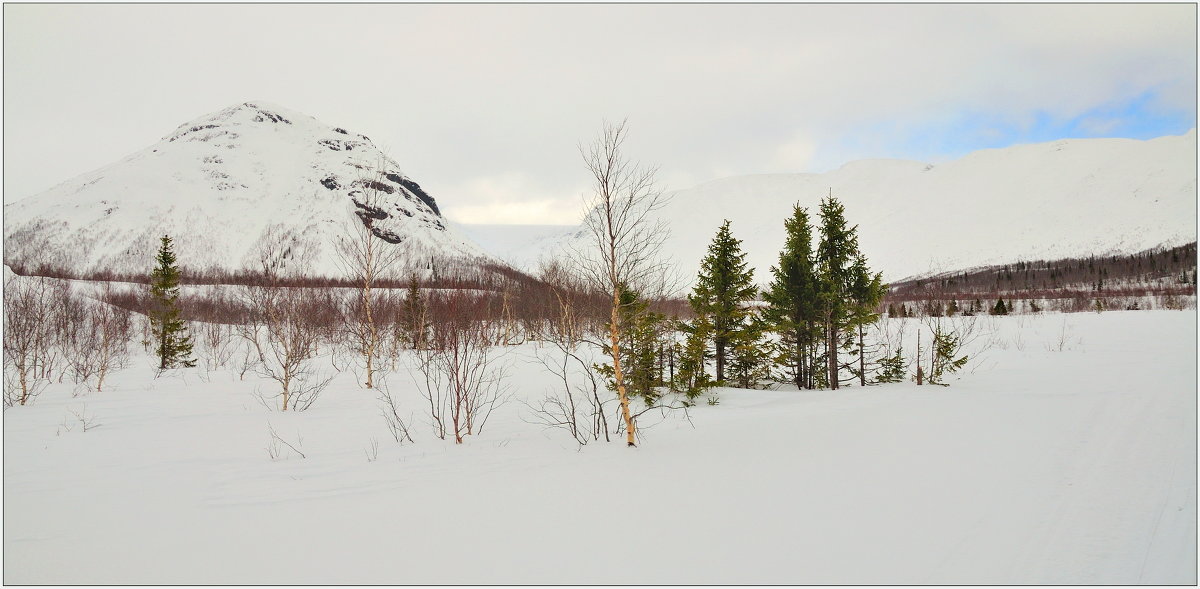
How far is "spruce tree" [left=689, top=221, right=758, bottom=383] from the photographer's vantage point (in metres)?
17.4

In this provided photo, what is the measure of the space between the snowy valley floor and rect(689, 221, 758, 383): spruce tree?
6.41 meters

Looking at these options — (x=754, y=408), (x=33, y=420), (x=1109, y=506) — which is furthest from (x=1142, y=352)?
(x=33, y=420)

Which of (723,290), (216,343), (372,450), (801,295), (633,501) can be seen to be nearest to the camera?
(633,501)

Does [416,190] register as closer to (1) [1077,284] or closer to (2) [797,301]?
(1) [1077,284]

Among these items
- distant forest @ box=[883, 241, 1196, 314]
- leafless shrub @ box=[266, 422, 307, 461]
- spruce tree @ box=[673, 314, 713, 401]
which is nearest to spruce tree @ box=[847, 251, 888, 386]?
spruce tree @ box=[673, 314, 713, 401]

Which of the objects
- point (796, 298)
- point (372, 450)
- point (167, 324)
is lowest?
point (372, 450)

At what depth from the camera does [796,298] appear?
58.7ft

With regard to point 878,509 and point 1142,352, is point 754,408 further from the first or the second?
point 1142,352

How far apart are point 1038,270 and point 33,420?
154856 millimetres

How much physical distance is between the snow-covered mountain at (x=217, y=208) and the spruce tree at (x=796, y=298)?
8538cm

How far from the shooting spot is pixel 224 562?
4.61 metres

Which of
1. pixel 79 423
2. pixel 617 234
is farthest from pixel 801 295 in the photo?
pixel 79 423

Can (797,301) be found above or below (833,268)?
below

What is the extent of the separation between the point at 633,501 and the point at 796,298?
45.2 feet
